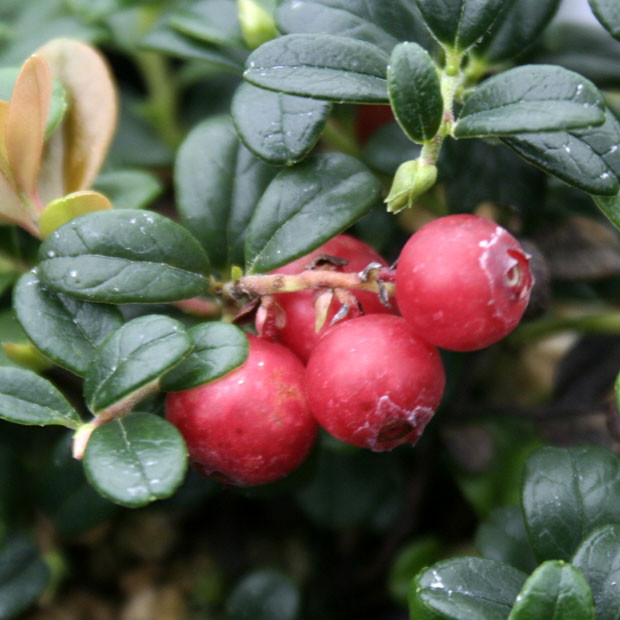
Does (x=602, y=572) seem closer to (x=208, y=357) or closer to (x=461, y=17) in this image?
(x=208, y=357)

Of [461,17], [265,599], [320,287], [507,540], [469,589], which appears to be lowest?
[265,599]

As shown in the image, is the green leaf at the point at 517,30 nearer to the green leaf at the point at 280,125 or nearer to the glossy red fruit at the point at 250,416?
the green leaf at the point at 280,125

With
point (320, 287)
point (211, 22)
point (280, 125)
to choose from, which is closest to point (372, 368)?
point (320, 287)

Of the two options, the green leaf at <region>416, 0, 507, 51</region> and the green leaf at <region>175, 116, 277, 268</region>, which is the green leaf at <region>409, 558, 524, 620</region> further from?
the green leaf at <region>416, 0, 507, 51</region>

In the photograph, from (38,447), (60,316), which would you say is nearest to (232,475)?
(60,316)

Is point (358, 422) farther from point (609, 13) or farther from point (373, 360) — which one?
point (609, 13)

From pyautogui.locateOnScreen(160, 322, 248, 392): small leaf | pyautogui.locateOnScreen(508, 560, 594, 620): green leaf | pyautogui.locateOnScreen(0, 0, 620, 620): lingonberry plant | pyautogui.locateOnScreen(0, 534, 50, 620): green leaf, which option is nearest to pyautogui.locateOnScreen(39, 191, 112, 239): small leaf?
pyautogui.locateOnScreen(0, 0, 620, 620): lingonberry plant
